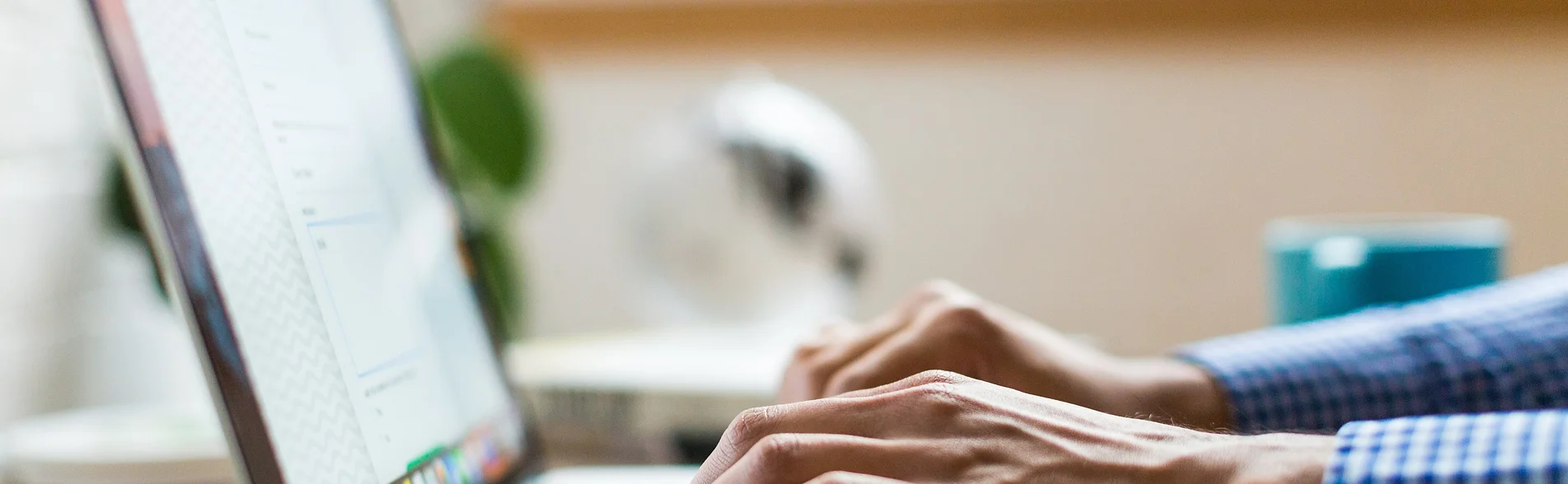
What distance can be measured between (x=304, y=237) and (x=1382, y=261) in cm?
57

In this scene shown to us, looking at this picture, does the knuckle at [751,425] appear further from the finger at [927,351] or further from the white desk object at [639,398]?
the white desk object at [639,398]

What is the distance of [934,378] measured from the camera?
35 cm

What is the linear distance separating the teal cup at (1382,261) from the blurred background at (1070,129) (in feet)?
1.41

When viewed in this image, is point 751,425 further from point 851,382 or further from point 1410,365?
point 1410,365

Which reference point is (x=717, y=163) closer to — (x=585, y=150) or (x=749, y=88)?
(x=749, y=88)

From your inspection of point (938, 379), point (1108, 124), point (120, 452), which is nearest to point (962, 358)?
point (938, 379)

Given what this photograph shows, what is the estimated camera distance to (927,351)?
1.55 ft

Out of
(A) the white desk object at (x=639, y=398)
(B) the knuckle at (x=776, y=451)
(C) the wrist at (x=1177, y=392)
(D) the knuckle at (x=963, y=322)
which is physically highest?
(B) the knuckle at (x=776, y=451)

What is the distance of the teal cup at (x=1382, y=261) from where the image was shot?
0.66m

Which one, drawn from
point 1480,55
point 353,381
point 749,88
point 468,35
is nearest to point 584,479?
point 353,381

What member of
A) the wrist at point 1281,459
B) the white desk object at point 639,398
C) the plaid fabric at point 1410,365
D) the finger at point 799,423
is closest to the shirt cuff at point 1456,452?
the wrist at point 1281,459

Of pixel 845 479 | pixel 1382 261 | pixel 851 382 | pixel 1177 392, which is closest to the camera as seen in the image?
pixel 845 479

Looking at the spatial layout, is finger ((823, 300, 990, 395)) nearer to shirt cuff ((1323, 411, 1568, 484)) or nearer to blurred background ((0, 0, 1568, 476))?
shirt cuff ((1323, 411, 1568, 484))

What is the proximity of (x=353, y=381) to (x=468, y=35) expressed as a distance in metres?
0.73
